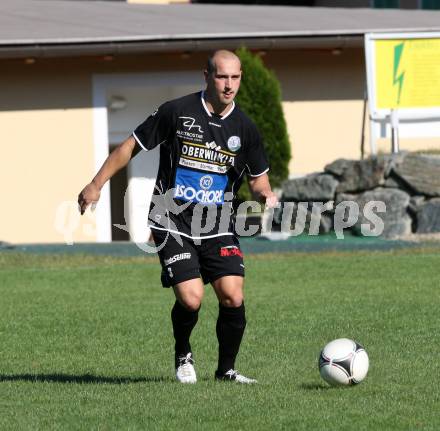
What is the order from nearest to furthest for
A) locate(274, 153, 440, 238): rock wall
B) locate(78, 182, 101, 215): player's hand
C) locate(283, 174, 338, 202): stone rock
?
1. locate(78, 182, 101, 215): player's hand
2. locate(274, 153, 440, 238): rock wall
3. locate(283, 174, 338, 202): stone rock

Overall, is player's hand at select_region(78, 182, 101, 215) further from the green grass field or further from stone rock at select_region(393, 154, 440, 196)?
stone rock at select_region(393, 154, 440, 196)

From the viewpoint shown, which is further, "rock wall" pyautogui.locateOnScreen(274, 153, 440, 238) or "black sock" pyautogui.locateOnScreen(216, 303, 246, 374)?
"rock wall" pyautogui.locateOnScreen(274, 153, 440, 238)

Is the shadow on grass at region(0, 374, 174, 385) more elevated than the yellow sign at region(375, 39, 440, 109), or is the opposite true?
the yellow sign at region(375, 39, 440, 109)

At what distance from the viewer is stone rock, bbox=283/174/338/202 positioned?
79.5ft

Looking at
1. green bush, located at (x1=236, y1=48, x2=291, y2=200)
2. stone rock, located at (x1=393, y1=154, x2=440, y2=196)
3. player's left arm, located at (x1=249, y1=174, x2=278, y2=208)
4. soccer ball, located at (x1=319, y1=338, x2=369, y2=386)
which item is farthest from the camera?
green bush, located at (x1=236, y1=48, x2=291, y2=200)

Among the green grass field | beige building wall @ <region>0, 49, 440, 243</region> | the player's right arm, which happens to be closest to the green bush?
beige building wall @ <region>0, 49, 440, 243</region>

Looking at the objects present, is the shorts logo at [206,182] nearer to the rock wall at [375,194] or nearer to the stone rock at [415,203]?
the rock wall at [375,194]

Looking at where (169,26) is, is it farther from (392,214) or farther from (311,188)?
(392,214)

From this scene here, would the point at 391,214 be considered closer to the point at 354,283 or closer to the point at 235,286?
the point at 354,283

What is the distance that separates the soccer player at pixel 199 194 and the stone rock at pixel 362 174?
15189 mm

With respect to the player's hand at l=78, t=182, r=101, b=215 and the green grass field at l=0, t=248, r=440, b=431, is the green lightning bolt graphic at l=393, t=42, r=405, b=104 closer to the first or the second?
the green grass field at l=0, t=248, r=440, b=431

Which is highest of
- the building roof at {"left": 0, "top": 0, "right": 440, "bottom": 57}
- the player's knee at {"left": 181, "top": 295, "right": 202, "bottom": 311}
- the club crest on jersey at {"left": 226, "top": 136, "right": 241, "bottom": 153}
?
the building roof at {"left": 0, "top": 0, "right": 440, "bottom": 57}

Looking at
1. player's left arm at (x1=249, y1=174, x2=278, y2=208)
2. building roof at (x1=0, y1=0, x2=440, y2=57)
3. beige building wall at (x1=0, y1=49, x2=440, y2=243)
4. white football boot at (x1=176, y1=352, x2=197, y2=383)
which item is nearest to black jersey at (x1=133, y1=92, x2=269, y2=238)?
player's left arm at (x1=249, y1=174, x2=278, y2=208)

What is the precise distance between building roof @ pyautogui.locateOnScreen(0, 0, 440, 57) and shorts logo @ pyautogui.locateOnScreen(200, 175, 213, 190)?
1579 cm
